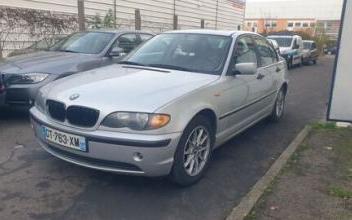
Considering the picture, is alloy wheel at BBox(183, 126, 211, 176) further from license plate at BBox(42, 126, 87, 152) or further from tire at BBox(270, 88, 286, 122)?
tire at BBox(270, 88, 286, 122)

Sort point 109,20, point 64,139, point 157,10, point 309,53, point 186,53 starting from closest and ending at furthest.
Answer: point 64,139
point 186,53
point 109,20
point 157,10
point 309,53

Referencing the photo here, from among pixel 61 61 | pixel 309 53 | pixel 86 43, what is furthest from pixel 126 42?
pixel 309 53

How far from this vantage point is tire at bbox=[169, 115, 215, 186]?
3746mm

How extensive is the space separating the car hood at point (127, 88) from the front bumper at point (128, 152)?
25 centimetres

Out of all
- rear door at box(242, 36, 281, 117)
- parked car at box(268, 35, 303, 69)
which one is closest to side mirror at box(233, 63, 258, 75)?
rear door at box(242, 36, 281, 117)

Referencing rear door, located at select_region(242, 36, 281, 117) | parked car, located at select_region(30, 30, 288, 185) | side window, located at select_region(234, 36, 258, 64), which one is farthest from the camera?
rear door, located at select_region(242, 36, 281, 117)

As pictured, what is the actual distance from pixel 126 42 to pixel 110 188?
449 centimetres

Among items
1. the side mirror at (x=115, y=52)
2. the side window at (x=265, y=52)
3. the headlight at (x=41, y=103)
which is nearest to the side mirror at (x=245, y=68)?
the side window at (x=265, y=52)

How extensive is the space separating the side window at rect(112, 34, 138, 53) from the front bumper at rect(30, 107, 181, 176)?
4.17m

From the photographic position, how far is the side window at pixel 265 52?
232 inches

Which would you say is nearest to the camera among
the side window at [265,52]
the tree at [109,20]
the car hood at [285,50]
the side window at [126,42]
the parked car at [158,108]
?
the parked car at [158,108]

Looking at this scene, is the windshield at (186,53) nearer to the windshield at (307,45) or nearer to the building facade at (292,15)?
the windshield at (307,45)

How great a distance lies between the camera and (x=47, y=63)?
6.34m

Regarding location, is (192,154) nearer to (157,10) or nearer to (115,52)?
(115,52)
